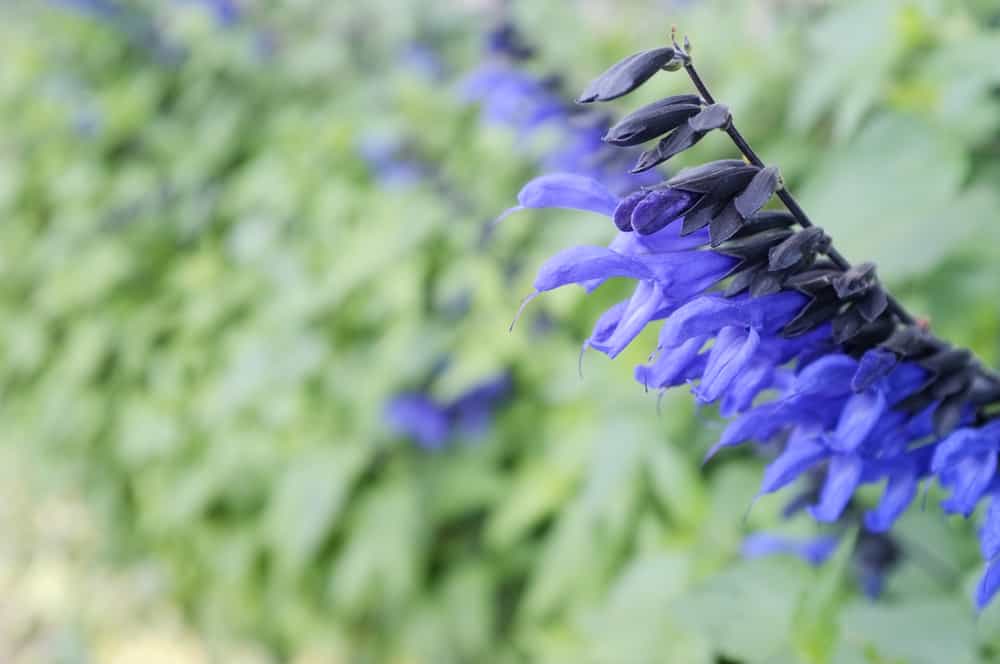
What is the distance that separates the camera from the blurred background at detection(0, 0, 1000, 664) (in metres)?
1.96

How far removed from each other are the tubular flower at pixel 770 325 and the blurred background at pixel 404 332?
0.56 feet

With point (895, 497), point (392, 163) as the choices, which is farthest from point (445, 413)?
point (895, 497)

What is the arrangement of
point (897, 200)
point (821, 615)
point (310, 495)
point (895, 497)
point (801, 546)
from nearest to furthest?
point (895, 497), point (821, 615), point (801, 546), point (897, 200), point (310, 495)

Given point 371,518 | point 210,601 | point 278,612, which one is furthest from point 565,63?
point 210,601

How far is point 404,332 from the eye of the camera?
3.27m

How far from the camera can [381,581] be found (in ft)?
12.4

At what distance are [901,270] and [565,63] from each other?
146 cm

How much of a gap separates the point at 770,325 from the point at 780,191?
154mm

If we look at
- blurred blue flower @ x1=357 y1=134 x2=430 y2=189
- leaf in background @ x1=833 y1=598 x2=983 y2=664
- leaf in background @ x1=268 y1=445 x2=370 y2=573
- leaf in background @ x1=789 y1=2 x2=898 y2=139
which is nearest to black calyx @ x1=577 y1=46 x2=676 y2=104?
leaf in background @ x1=833 y1=598 x2=983 y2=664

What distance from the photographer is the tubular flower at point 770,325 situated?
0.93 m

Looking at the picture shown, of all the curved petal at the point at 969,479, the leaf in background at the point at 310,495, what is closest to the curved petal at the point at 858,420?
the curved petal at the point at 969,479

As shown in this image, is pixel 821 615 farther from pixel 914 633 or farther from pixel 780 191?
pixel 780 191

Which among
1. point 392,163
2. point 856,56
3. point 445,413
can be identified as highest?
point 392,163

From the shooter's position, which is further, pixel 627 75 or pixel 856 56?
pixel 856 56
